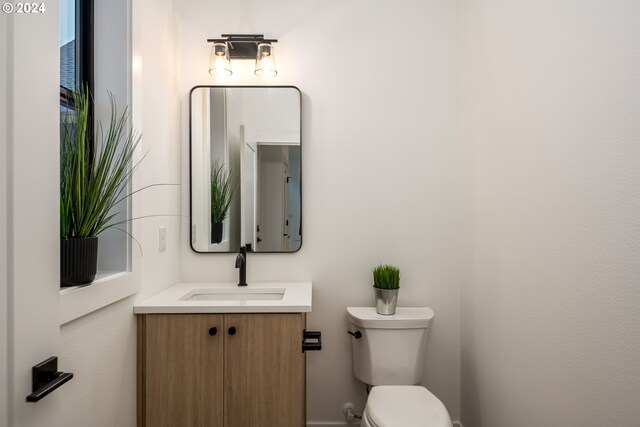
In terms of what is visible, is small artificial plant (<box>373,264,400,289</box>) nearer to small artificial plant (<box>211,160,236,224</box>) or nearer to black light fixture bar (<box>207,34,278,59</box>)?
small artificial plant (<box>211,160,236,224</box>)

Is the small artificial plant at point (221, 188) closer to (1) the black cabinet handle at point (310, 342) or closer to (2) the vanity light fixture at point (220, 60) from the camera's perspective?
(2) the vanity light fixture at point (220, 60)

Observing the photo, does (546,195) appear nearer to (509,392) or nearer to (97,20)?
(509,392)

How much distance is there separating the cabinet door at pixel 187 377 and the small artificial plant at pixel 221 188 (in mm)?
666

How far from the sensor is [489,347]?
5.10 feet

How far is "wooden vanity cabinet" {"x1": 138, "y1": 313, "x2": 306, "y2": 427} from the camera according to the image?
136cm

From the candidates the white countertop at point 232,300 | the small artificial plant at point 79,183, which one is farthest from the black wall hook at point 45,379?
the white countertop at point 232,300

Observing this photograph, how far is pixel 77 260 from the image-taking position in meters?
1.00

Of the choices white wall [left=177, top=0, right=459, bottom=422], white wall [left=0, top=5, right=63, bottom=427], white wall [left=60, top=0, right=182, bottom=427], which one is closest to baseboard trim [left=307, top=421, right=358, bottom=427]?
white wall [left=177, top=0, right=459, bottom=422]

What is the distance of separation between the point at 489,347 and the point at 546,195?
782 mm

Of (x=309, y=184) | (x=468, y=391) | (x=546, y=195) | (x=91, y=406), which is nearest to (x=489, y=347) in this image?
(x=468, y=391)

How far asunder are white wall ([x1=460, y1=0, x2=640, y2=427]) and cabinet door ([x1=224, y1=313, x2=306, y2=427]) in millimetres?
878

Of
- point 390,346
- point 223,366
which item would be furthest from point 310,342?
point 390,346

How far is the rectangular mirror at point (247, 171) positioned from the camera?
187cm

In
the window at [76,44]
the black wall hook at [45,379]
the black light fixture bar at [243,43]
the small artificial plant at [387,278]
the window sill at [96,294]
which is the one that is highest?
the black light fixture bar at [243,43]
